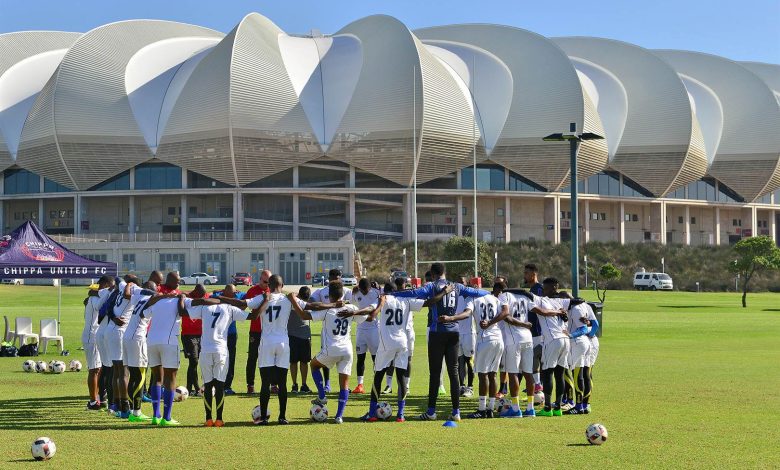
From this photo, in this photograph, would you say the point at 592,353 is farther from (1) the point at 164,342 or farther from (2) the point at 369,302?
(1) the point at 164,342

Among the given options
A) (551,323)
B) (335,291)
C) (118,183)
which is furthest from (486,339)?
(118,183)

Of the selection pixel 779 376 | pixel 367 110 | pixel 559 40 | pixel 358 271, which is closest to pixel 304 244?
pixel 358 271

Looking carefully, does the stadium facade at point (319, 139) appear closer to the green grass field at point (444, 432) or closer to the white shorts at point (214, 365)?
the green grass field at point (444, 432)

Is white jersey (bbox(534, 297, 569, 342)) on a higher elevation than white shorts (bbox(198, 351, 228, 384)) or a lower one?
higher

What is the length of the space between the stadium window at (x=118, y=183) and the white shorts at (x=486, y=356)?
7426cm

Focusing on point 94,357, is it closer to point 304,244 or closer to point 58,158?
point 304,244

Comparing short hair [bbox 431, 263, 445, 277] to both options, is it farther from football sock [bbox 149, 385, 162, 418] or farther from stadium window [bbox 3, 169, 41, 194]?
stadium window [bbox 3, 169, 41, 194]

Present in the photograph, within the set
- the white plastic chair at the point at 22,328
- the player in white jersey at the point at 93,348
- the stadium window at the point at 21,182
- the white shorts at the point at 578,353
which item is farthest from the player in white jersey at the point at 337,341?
the stadium window at the point at 21,182

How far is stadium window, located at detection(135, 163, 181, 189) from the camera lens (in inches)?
3292

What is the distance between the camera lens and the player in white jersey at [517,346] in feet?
47.5

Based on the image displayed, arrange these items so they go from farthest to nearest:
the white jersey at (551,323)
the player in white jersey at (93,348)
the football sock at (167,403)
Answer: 1. the player in white jersey at (93,348)
2. the white jersey at (551,323)
3. the football sock at (167,403)

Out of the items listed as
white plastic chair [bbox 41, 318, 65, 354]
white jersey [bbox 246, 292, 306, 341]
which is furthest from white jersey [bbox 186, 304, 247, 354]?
white plastic chair [bbox 41, 318, 65, 354]

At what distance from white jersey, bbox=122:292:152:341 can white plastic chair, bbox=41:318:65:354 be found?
39.5 feet

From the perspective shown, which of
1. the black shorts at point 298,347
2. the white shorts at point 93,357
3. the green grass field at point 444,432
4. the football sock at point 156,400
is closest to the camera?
the green grass field at point 444,432
